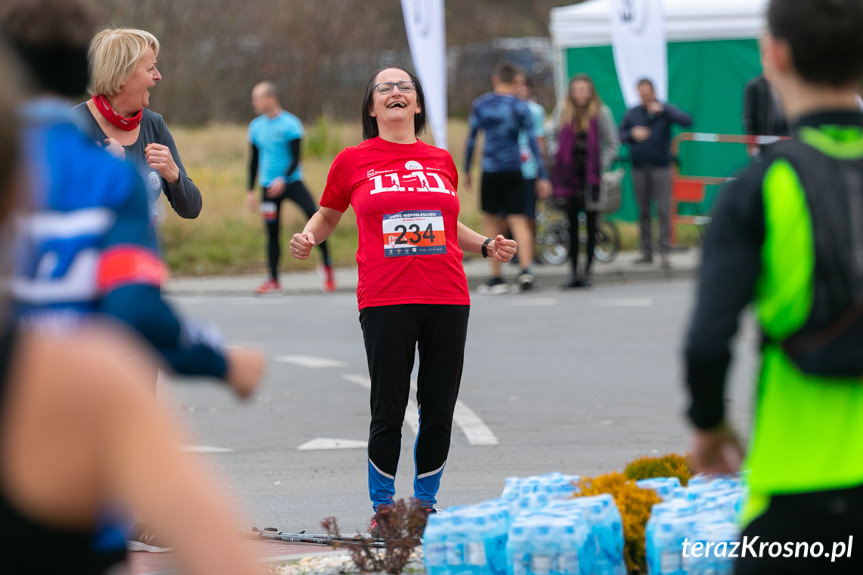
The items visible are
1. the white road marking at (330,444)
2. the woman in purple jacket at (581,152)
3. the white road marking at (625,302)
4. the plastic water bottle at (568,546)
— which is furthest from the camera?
the woman in purple jacket at (581,152)

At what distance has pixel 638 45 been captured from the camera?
60.4 feet

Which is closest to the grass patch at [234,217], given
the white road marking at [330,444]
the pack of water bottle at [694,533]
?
the white road marking at [330,444]

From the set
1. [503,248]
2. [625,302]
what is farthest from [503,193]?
[503,248]

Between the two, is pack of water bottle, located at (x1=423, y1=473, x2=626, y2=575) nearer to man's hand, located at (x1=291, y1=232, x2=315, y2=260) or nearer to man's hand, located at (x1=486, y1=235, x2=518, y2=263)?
man's hand, located at (x1=486, y1=235, x2=518, y2=263)

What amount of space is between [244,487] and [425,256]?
2239mm

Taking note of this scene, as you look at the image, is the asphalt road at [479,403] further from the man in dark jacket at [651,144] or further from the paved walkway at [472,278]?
the man in dark jacket at [651,144]

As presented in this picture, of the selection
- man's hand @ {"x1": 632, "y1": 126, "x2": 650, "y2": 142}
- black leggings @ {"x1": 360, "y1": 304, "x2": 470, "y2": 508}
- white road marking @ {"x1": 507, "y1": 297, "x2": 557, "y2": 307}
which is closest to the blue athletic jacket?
black leggings @ {"x1": 360, "y1": 304, "x2": 470, "y2": 508}

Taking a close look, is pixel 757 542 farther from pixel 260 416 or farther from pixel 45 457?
pixel 260 416

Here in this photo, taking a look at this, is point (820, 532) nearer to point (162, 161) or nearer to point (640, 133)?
point (162, 161)

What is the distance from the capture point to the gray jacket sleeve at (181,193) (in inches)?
211

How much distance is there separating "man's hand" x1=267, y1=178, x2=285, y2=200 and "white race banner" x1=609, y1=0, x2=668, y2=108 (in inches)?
215

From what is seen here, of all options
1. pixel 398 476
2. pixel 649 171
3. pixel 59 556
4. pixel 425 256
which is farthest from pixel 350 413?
pixel 649 171

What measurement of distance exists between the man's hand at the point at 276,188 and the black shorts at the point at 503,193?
2168mm

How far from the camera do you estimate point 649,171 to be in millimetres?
16969
